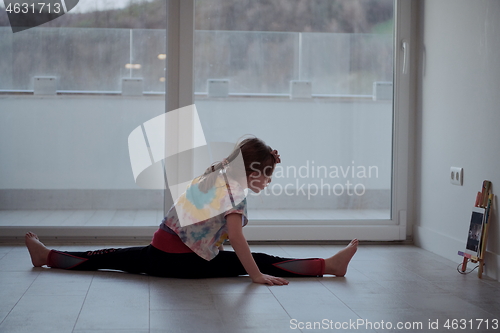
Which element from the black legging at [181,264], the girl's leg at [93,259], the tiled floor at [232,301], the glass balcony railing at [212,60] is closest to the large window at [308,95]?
the glass balcony railing at [212,60]

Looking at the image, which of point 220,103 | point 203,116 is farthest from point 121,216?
point 220,103

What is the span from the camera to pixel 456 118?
2.64 metres

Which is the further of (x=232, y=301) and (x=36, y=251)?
(x=36, y=251)

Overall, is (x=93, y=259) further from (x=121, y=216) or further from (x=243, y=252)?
(x=121, y=216)

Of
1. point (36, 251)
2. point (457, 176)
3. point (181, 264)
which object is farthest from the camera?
point (457, 176)

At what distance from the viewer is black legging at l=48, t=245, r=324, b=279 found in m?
2.15

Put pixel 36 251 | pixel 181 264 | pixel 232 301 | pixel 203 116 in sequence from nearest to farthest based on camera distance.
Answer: pixel 232 301
pixel 181 264
pixel 36 251
pixel 203 116

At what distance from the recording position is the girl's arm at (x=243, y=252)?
80.1 inches

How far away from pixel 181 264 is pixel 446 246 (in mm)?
1345

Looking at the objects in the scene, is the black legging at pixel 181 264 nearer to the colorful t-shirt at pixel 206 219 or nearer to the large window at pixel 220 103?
the colorful t-shirt at pixel 206 219

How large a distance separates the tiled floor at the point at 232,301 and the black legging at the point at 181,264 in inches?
1.5

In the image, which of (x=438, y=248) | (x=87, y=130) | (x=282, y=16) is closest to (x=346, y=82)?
(x=282, y=16)

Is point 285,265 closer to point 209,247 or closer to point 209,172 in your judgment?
point 209,247

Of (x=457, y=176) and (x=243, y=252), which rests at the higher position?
(x=457, y=176)
